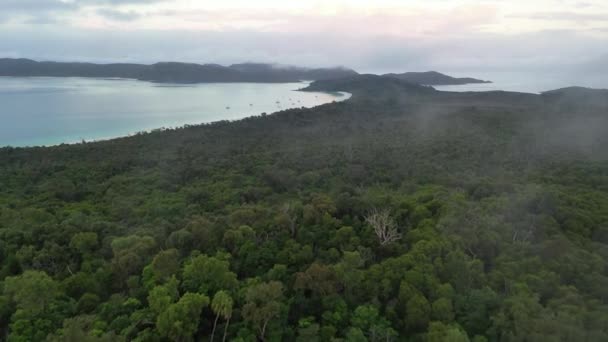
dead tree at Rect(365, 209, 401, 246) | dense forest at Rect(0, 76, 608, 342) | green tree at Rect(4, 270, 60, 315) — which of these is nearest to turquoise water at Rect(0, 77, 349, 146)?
dense forest at Rect(0, 76, 608, 342)

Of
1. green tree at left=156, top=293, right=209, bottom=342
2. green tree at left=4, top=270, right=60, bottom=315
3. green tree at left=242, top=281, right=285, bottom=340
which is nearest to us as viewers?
green tree at left=156, top=293, right=209, bottom=342

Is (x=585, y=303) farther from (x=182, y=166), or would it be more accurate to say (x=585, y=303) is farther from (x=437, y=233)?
(x=182, y=166)

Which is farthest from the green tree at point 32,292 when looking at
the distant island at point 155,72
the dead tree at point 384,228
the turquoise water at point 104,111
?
the distant island at point 155,72

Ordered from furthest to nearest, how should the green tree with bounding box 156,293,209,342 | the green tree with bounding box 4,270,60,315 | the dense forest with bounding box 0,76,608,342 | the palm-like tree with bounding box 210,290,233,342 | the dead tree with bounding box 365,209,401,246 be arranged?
the dead tree with bounding box 365,209,401,246 < the green tree with bounding box 4,270,60,315 < the palm-like tree with bounding box 210,290,233,342 < the dense forest with bounding box 0,76,608,342 < the green tree with bounding box 156,293,209,342

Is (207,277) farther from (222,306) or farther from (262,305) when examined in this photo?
(262,305)

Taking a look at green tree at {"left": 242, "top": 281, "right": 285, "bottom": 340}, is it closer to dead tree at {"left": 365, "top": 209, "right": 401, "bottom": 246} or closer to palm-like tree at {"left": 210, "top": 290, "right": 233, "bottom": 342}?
palm-like tree at {"left": 210, "top": 290, "right": 233, "bottom": 342}
